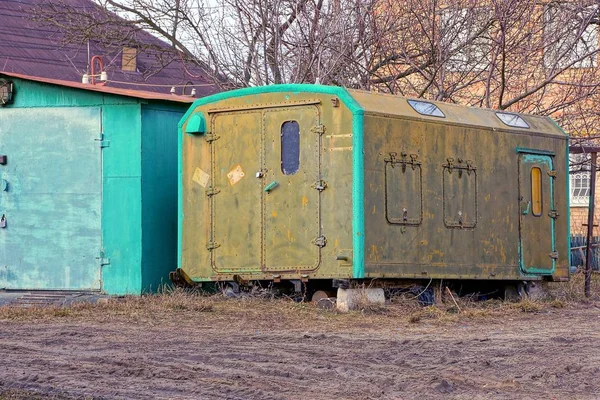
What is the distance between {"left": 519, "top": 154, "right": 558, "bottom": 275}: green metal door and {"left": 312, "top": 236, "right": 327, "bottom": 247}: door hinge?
11.1ft

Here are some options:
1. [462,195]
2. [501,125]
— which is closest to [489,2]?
[501,125]

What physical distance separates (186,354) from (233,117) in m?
5.61

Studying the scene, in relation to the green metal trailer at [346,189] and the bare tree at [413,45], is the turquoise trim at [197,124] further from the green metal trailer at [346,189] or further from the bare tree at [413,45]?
the bare tree at [413,45]

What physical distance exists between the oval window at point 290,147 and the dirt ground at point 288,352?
161 cm

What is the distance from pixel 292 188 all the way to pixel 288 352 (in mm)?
4534

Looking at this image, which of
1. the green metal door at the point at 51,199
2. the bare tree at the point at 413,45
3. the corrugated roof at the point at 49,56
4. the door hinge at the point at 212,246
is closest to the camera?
the door hinge at the point at 212,246

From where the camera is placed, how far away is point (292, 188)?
13422 mm

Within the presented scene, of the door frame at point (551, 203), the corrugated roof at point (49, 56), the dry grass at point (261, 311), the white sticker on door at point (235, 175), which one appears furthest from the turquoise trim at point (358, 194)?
the corrugated roof at point (49, 56)

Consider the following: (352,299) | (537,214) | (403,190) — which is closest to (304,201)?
(403,190)

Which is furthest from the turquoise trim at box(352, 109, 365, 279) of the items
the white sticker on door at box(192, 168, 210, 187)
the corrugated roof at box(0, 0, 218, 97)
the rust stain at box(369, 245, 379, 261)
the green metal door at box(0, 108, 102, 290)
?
the corrugated roof at box(0, 0, 218, 97)

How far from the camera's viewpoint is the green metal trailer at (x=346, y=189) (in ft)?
42.7

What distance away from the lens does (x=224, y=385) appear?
7.28m

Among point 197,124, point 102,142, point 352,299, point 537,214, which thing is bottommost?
point 352,299

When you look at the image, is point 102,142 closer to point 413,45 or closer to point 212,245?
point 212,245
